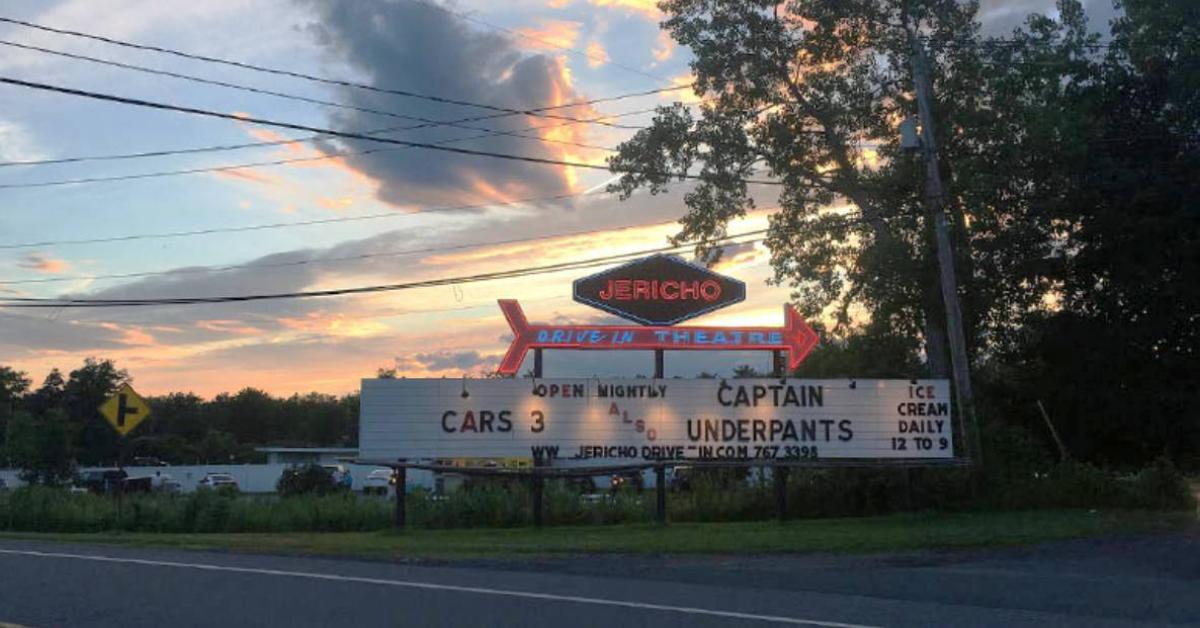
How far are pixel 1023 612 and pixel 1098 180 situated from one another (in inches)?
810

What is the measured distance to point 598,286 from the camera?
2398 centimetres

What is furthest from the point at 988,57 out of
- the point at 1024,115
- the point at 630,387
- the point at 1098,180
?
the point at 630,387

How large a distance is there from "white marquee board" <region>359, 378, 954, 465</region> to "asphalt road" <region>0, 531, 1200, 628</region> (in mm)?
5737

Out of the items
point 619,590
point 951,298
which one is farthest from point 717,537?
point 951,298

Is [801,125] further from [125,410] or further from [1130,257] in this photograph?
[125,410]

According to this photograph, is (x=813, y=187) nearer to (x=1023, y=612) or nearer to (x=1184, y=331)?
(x=1184, y=331)

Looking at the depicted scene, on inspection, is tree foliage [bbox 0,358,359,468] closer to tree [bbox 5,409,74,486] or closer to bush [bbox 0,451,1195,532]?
tree [bbox 5,409,74,486]

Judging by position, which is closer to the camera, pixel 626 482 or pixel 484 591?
pixel 484 591

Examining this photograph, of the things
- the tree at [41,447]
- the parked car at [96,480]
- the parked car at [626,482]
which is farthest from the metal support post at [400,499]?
the tree at [41,447]

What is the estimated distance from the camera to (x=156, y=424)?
119m

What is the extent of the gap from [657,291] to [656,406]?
2.69 metres

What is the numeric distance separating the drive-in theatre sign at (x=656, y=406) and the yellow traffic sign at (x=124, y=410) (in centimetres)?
649

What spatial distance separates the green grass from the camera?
1777cm

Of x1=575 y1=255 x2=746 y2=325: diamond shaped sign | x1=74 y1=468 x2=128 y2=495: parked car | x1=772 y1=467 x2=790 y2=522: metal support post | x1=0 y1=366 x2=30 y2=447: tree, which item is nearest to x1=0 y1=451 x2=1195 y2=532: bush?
x1=772 y1=467 x2=790 y2=522: metal support post
